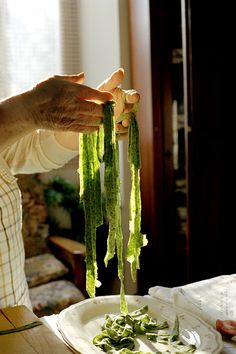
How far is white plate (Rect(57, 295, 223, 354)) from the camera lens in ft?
2.92

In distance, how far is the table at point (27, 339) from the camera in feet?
2.55

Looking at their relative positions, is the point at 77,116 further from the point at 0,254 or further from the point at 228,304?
the point at 228,304

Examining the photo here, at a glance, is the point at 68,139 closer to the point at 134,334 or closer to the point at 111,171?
the point at 111,171

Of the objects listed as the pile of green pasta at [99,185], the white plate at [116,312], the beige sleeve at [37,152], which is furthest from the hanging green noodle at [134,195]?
the beige sleeve at [37,152]

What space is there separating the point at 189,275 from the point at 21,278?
1.68 meters

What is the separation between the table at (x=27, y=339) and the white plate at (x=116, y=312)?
0.07 meters

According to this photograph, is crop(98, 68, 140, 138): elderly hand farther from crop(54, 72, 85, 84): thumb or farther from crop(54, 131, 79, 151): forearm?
crop(54, 131, 79, 151): forearm

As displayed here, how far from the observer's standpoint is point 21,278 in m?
1.25

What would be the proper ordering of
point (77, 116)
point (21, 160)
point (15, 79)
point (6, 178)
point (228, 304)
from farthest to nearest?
1. point (15, 79)
2. point (21, 160)
3. point (6, 178)
4. point (228, 304)
5. point (77, 116)

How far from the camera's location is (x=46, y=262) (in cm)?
287

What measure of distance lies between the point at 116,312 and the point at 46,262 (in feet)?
6.04

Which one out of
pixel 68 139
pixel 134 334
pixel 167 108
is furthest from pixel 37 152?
pixel 167 108

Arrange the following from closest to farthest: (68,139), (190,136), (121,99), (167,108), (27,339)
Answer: (27,339), (121,99), (68,139), (190,136), (167,108)

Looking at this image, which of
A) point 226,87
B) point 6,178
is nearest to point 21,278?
point 6,178
